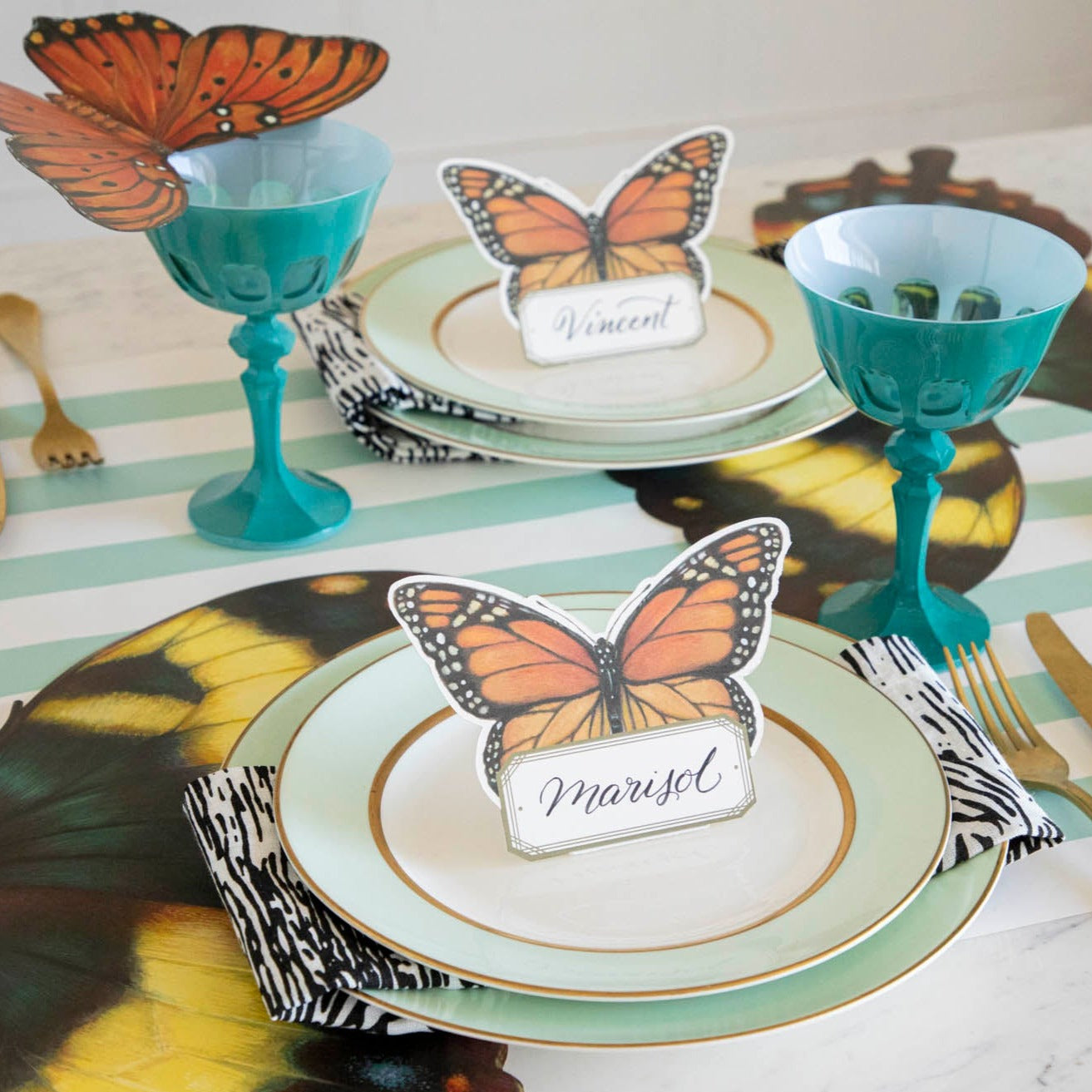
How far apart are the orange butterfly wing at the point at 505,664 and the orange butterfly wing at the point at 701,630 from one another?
0.02m

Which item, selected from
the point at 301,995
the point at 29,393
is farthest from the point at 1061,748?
the point at 29,393

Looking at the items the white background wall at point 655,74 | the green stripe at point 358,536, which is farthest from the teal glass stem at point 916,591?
the white background wall at point 655,74

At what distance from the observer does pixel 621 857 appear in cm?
61

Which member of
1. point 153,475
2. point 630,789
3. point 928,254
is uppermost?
point 928,254

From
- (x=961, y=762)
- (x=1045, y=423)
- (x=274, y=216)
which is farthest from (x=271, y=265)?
(x=1045, y=423)

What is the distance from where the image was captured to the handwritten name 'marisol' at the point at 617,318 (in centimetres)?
105

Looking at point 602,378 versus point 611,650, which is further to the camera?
point 602,378

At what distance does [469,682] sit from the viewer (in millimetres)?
590

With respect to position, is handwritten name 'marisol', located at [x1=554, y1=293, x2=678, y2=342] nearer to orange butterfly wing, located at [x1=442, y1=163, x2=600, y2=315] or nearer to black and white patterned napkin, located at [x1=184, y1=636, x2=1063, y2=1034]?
orange butterfly wing, located at [x1=442, y1=163, x2=600, y2=315]

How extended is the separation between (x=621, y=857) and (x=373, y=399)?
0.50 meters

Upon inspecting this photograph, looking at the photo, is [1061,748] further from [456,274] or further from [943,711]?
→ [456,274]

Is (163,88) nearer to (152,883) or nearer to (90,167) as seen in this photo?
(90,167)

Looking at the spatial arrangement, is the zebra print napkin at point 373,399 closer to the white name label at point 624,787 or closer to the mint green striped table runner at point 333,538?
the mint green striped table runner at point 333,538

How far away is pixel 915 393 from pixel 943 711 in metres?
0.18
